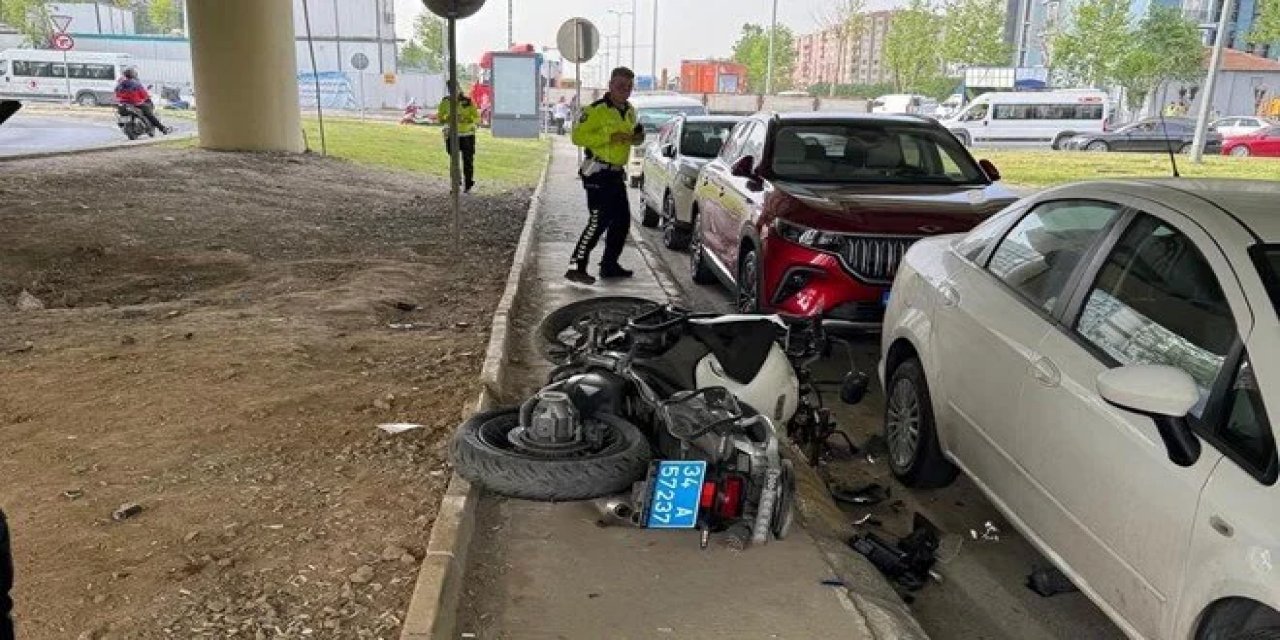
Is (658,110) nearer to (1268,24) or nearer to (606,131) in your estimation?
(606,131)

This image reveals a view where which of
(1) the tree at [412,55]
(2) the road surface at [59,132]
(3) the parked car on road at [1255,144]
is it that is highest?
(1) the tree at [412,55]

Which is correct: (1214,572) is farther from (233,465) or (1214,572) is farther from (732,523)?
(233,465)

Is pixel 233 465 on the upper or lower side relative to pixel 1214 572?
lower

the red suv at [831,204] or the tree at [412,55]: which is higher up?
the tree at [412,55]

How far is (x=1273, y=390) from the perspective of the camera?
106 inches

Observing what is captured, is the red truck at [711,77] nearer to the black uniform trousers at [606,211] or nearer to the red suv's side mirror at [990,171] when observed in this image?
the black uniform trousers at [606,211]

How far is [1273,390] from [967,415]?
151cm

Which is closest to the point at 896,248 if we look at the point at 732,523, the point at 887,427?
the point at 887,427

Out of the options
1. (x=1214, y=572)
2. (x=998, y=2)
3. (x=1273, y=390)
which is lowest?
(x=1214, y=572)

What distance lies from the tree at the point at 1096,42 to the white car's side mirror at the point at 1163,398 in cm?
4899

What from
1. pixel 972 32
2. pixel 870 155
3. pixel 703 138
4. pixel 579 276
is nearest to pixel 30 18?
pixel 972 32

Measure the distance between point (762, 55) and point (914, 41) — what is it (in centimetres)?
2125

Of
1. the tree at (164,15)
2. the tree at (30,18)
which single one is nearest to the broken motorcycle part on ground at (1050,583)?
the tree at (30,18)

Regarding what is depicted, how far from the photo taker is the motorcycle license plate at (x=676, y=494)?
3.75 metres
